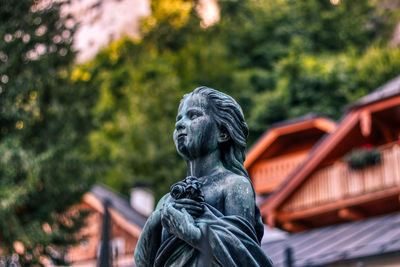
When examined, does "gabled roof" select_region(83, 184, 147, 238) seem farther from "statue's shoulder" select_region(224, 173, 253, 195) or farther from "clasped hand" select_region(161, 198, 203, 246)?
"clasped hand" select_region(161, 198, 203, 246)

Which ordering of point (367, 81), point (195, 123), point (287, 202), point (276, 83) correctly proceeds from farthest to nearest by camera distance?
point (276, 83), point (367, 81), point (287, 202), point (195, 123)

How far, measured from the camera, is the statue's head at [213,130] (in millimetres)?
4773

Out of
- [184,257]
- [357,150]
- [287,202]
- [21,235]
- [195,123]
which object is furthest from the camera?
[287,202]

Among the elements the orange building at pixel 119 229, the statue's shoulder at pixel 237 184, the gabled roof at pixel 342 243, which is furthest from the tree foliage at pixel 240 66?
the statue's shoulder at pixel 237 184

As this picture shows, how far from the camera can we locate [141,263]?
450cm

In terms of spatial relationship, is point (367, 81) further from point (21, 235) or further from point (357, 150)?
point (21, 235)

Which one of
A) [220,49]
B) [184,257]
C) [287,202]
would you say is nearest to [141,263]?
[184,257]

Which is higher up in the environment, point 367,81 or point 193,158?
point 193,158

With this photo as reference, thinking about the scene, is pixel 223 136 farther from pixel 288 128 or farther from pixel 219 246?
pixel 288 128

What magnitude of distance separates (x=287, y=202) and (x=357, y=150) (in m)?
3.04

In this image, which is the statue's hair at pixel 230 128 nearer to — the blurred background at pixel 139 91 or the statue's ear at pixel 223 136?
the statue's ear at pixel 223 136

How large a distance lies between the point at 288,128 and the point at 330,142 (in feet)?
22.9

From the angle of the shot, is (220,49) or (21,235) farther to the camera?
(220,49)

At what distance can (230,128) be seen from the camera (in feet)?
15.7
